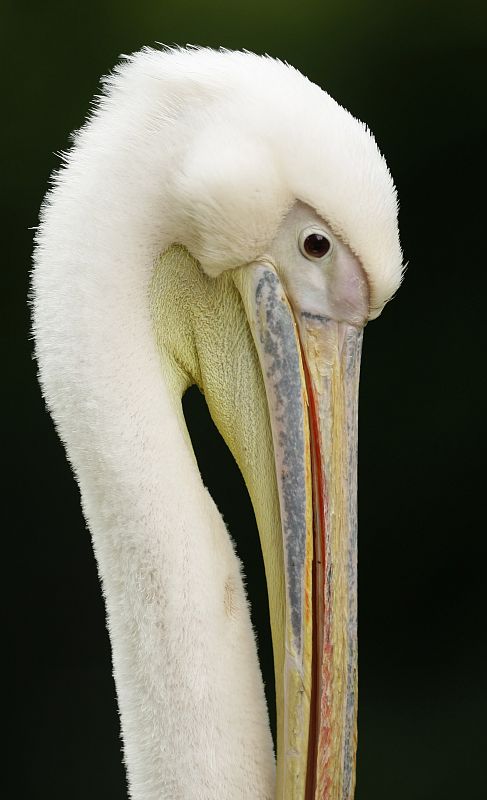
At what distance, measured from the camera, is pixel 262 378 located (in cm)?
137

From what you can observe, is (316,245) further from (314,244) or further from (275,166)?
(275,166)

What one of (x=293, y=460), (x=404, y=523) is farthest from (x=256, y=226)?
(x=404, y=523)

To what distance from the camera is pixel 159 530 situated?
1.31 m

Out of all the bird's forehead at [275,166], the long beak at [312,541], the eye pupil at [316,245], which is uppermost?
the bird's forehead at [275,166]

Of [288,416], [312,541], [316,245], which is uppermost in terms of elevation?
[316,245]

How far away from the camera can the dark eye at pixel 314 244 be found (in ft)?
4.28

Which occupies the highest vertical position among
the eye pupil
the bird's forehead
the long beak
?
the bird's forehead

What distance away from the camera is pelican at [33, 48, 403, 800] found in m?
1.29

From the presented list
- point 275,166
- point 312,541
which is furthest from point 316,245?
point 312,541

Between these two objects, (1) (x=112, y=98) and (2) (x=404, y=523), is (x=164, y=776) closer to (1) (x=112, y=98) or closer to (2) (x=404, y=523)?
(1) (x=112, y=98)

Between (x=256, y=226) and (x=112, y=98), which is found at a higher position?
(x=112, y=98)

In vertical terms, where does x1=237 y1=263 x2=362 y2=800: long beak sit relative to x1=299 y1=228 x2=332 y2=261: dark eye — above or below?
below

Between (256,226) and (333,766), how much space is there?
0.64m

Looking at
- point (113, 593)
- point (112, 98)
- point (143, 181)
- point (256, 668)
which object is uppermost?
point (112, 98)
